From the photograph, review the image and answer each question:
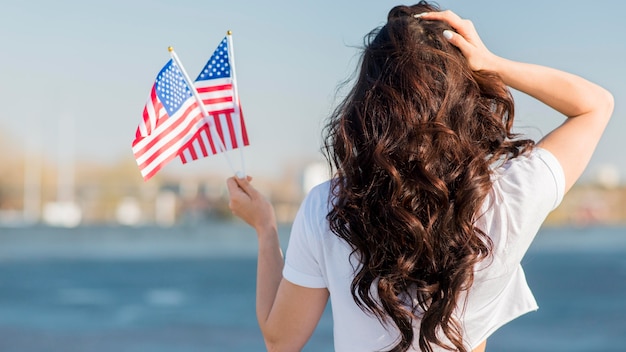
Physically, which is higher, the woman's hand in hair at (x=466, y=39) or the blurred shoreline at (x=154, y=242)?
the woman's hand in hair at (x=466, y=39)

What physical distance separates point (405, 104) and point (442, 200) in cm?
18

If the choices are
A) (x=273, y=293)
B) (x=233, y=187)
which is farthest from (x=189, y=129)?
(x=273, y=293)

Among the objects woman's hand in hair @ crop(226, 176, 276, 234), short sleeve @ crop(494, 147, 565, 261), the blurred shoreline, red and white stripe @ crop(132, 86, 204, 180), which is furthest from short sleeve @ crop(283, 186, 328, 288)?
the blurred shoreline

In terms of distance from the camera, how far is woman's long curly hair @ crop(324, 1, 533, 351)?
1539 mm

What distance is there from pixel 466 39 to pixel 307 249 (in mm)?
486

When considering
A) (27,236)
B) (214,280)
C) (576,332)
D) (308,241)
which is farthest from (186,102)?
(27,236)

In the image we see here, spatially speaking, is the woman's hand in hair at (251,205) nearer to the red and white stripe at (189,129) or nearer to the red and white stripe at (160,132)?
the red and white stripe at (189,129)

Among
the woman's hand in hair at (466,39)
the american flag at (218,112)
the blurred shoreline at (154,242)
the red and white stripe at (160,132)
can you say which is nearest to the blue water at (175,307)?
the woman's hand in hair at (466,39)

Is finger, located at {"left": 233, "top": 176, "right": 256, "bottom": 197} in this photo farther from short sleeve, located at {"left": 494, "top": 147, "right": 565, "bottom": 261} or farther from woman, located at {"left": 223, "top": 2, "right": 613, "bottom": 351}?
short sleeve, located at {"left": 494, "top": 147, "right": 565, "bottom": 261}

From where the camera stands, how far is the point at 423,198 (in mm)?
1556

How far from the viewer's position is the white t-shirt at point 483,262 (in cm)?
157

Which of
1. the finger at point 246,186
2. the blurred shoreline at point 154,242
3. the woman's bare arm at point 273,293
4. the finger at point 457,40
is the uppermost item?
the finger at point 457,40

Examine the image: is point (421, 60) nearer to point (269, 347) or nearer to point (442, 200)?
point (442, 200)

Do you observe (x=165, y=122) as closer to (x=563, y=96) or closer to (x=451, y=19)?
(x=451, y=19)
